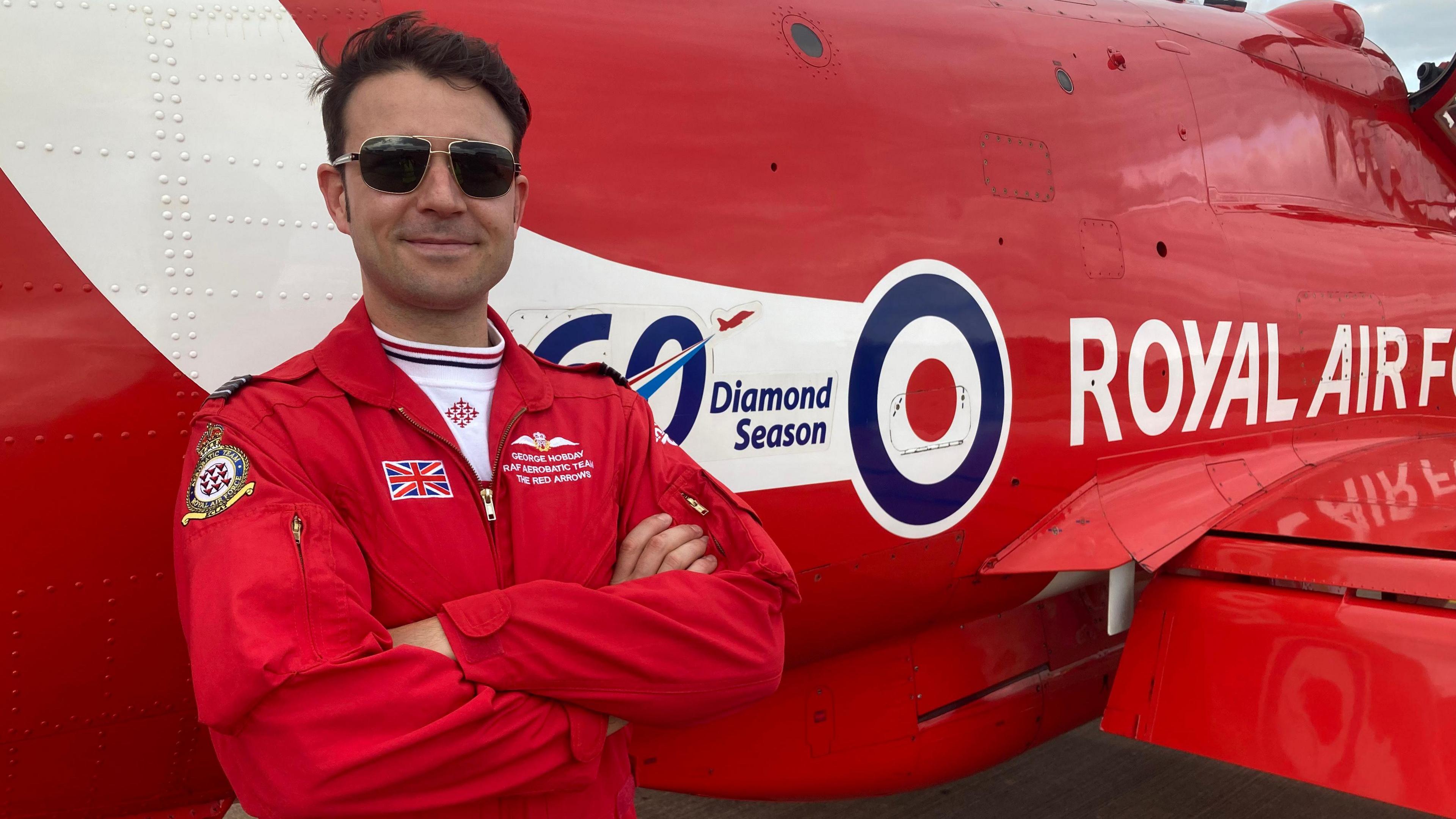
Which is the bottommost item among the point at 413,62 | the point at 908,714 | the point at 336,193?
the point at 908,714

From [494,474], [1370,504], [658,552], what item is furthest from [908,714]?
[494,474]

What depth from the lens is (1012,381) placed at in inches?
129

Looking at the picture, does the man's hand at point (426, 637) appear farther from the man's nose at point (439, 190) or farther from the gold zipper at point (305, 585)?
the man's nose at point (439, 190)

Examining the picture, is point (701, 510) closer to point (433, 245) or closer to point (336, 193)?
point (433, 245)

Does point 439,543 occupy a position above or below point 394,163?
below

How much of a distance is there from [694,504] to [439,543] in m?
0.51

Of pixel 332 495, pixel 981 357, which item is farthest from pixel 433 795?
pixel 981 357

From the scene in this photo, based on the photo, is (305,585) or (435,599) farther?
(435,599)

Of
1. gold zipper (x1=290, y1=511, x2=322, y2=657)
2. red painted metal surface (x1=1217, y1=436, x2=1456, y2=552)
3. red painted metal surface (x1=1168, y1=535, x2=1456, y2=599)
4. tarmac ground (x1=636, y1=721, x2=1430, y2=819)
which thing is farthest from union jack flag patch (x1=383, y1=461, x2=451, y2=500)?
tarmac ground (x1=636, y1=721, x2=1430, y2=819)

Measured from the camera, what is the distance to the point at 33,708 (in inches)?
74.5

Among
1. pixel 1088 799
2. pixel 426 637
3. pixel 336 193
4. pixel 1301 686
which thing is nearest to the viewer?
pixel 426 637

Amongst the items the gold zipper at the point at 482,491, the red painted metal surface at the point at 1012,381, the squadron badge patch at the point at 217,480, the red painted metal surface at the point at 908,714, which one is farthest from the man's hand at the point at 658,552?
the red painted metal surface at the point at 908,714

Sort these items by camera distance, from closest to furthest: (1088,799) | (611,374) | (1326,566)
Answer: (611,374) → (1326,566) → (1088,799)

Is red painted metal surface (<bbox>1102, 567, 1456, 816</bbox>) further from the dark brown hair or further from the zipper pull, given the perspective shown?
the dark brown hair
